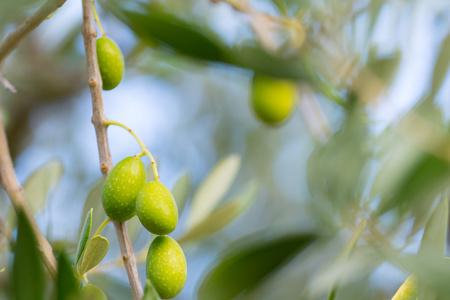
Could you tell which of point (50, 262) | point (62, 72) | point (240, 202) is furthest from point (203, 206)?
point (62, 72)

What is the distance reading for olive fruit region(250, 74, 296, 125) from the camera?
1.44 metres

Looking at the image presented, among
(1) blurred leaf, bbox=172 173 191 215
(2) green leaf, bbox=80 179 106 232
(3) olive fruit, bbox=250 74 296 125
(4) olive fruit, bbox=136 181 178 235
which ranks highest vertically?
(3) olive fruit, bbox=250 74 296 125

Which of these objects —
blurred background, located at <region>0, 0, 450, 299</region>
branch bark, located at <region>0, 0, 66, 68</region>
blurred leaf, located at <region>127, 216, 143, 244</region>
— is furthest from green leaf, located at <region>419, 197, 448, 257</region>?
blurred leaf, located at <region>127, 216, 143, 244</region>

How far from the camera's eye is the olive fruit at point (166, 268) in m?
0.73

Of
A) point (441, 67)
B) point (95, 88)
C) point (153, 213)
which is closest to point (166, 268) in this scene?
point (153, 213)

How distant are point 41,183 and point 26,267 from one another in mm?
789

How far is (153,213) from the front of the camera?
2.34 feet

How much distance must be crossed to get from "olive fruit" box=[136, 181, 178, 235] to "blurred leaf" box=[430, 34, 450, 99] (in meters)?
0.55

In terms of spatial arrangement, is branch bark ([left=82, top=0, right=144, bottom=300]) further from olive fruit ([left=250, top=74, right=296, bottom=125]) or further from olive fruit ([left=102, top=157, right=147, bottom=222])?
olive fruit ([left=250, top=74, right=296, bottom=125])

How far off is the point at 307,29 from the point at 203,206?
526 mm

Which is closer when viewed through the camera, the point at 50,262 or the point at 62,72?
the point at 50,262

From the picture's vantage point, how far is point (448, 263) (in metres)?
0.62

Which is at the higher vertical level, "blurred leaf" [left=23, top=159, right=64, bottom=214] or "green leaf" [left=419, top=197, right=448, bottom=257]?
"blurred leaf" [left=23, top=159, right=64, bottom=214]

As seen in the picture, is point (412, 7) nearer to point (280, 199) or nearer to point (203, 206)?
point (203, 206)
